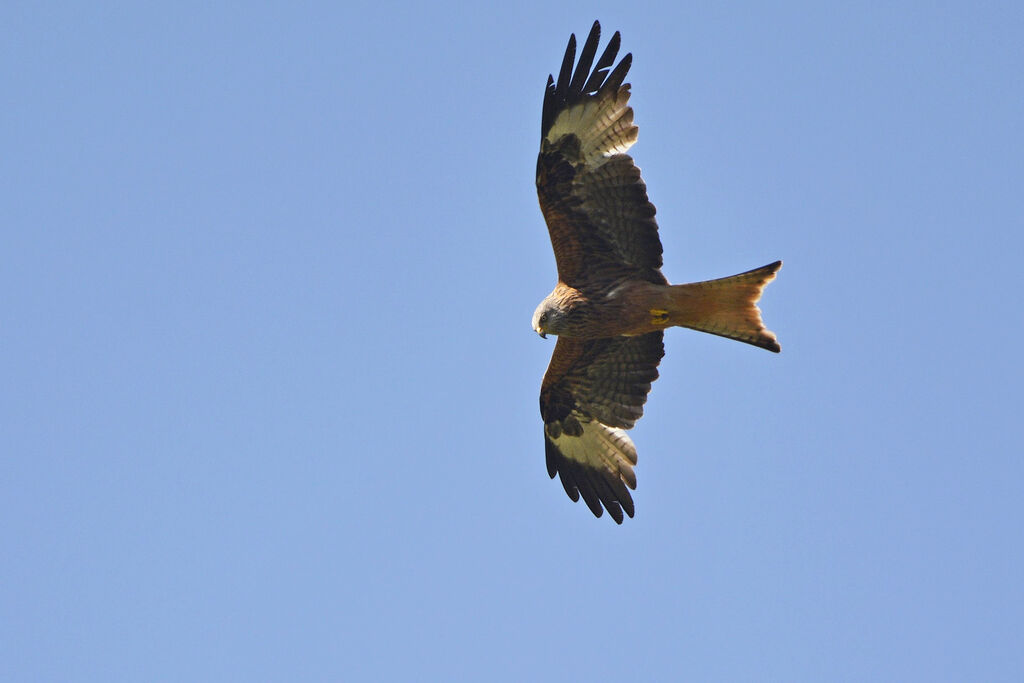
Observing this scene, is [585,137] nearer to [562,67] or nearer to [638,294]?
[562,67]

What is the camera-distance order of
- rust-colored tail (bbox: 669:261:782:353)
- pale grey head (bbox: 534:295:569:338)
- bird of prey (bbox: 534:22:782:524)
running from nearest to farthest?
rust-colored tail (bbox: 669:261:782:353) → bird of prey (bbox: 534:22:782:524) → pale grey head (bbox: 534:295:569:338)

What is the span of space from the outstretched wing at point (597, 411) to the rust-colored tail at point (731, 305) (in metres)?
0.97

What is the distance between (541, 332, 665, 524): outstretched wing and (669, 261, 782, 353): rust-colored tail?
0.97 meters

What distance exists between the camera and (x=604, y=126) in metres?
9.74

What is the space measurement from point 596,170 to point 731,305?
146cm

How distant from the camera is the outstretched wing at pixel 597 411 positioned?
422 inches

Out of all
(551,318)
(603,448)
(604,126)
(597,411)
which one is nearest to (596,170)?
(604,126)

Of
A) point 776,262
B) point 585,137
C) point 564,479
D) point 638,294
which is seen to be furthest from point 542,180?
point 564,479

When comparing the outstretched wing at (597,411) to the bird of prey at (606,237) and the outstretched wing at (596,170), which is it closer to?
the bird of prey at (606,237)

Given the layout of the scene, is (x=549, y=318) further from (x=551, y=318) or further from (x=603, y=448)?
(x=603, y=448)

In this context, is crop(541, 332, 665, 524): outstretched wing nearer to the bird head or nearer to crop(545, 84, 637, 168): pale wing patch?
the bird head

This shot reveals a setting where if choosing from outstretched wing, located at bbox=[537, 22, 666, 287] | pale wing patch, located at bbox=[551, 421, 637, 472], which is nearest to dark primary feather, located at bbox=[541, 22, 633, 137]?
outstretched wing, located at bbox=[537, 22, 666, 287]

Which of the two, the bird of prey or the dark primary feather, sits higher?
the dark primary feather

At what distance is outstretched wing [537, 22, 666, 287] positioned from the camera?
31.9ft
